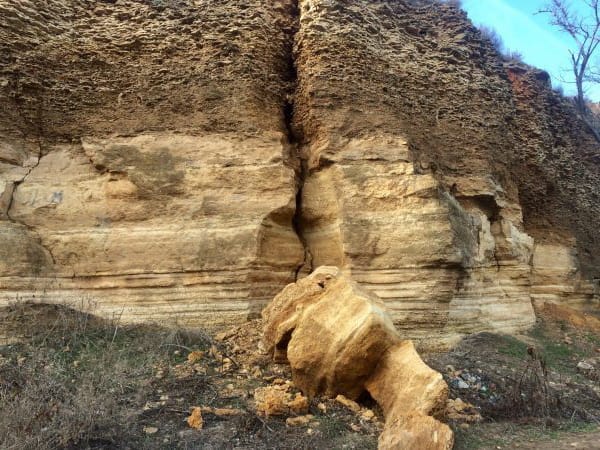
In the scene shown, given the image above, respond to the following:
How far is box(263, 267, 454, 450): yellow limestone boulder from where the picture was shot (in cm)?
433

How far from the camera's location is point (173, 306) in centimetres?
649

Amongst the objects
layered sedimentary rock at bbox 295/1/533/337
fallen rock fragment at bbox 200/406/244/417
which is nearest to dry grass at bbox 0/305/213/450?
fallen rock fragment at bbox 200/406/244/417

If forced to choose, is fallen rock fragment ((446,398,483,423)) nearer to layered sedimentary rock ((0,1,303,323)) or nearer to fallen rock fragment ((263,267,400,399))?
fallen rock fragment ((263,267,400,399))

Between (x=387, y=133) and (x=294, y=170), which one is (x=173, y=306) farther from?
(x=387, y=133)

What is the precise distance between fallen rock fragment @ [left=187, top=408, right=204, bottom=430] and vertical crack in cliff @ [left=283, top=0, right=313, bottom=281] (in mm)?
2960

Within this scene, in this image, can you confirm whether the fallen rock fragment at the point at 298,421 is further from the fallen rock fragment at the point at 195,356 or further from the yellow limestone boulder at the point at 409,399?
the fallen rock fragment at the point at 195,356

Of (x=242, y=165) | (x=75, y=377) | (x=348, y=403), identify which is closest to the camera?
(x=348, y=403)

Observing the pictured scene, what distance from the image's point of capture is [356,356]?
471 centimetres

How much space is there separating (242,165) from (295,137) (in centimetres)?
121

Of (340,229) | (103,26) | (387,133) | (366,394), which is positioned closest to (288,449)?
(366,394)

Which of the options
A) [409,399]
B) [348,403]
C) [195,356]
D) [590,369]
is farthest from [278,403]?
[590,369]

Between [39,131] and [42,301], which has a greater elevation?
[39,131]

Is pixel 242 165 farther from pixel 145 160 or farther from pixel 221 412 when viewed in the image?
pixel 221 412

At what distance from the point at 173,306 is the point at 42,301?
5.08ft
